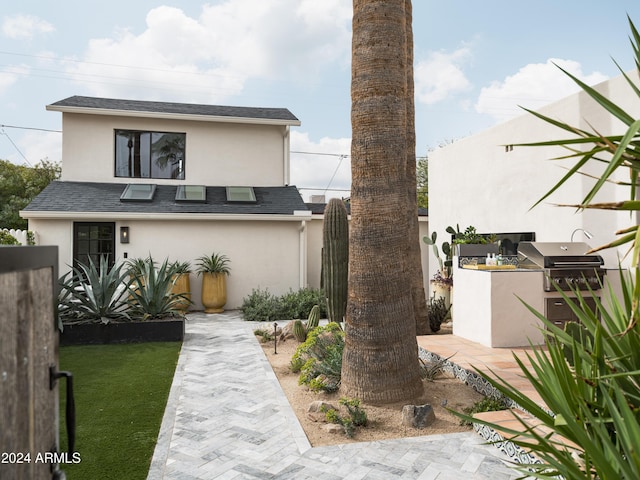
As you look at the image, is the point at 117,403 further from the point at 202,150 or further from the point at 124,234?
the point at 202,150

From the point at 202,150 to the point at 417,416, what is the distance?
12502 millimetres

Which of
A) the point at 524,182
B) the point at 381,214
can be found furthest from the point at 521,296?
the point at 524,182

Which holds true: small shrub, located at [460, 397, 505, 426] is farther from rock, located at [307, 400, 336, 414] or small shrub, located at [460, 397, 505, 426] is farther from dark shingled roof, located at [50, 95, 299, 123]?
dark shingled roof, located at [50, 95, 299, 123]

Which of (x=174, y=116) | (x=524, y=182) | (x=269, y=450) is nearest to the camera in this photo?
(x=269, y=450)

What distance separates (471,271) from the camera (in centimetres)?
743

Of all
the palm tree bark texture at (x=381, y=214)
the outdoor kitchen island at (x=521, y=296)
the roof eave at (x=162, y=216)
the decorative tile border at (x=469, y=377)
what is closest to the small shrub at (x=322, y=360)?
the palm tree bark texture at (x=381, y=214)

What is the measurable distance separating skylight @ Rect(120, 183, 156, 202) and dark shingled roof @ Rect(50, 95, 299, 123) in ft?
7.78

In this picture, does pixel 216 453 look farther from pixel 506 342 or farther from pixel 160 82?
pixel 160 82

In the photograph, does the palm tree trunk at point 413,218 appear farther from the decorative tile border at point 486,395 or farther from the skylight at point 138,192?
the skylight at point 138,192

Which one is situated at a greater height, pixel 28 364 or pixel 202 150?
pixel 202 150

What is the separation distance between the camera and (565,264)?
22.9 feet

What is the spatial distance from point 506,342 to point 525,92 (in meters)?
25.7

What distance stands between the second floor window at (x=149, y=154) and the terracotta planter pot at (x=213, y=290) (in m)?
4.20

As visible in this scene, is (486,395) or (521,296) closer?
(486,395)
